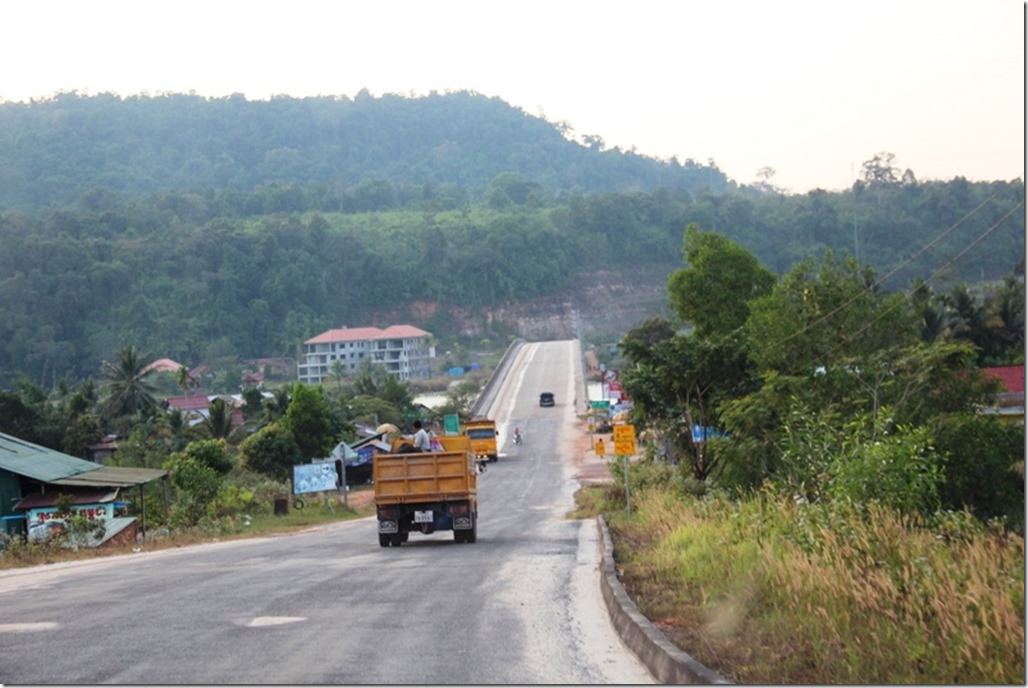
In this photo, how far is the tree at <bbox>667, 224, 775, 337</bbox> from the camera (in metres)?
55.7

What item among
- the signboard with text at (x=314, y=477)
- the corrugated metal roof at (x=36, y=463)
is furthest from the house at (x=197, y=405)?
the corrugated metal roof at (x=36, y=463)

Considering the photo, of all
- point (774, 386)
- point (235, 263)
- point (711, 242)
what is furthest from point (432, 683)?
point (235, 263)

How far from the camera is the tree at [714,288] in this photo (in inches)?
2192

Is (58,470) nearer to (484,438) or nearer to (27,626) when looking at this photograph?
(27,626)

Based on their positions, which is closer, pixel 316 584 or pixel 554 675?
pixel 554 675

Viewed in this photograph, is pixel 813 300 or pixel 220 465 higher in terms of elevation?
pixel 813 300

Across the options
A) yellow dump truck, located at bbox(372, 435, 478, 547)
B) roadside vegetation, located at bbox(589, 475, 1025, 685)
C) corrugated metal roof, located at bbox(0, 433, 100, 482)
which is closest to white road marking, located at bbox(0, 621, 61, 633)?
roadside vegetation, located at bbox(589, 475, 1025, 685)

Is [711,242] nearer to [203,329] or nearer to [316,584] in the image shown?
[316,584]

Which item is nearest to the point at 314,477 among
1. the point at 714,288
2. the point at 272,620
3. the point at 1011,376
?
the point at 714,288

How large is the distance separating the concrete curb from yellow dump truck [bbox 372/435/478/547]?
9825 millimetres

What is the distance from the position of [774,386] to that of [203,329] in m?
137

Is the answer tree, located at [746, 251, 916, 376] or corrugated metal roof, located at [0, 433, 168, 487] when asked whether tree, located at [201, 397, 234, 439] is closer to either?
corrugated metal roof, located at [0, 433, 168, 487]

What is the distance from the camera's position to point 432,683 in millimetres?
8969

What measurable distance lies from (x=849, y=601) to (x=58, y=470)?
29.1 metres
